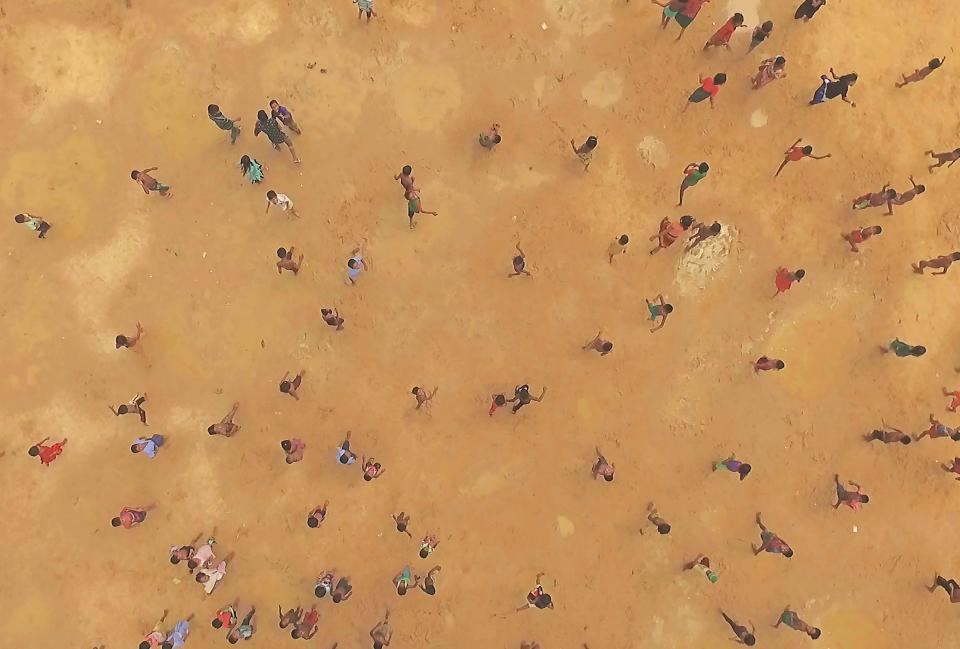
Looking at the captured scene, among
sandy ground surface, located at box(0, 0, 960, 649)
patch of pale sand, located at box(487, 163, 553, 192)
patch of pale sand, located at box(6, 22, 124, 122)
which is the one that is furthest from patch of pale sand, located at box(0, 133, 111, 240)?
patch of pale sand, located at box(487, 163, 553, 192)

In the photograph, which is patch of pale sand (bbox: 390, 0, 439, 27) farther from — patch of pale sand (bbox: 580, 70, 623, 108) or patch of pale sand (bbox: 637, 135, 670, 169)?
patch of pale sand (bbox: 637, 135, 670, 169)

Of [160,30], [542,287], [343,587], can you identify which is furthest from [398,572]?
[160,30]

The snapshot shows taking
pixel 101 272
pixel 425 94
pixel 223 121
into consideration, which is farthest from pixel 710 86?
pixel 101 272

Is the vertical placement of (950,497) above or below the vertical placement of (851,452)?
below

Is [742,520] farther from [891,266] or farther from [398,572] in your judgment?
[398,572]

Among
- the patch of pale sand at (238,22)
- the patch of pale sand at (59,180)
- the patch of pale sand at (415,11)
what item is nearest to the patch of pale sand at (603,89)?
the patch of pale sand at (415,11)

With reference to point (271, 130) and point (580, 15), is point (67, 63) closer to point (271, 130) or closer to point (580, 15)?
point (271, 130)
